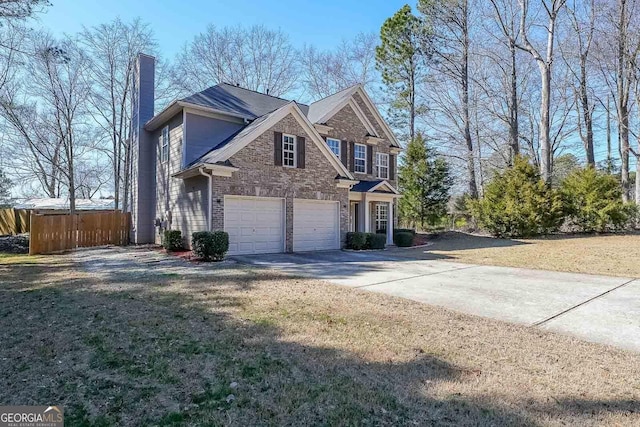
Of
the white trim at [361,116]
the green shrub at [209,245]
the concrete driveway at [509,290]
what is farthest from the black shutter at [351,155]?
the green shrub at [209,245]

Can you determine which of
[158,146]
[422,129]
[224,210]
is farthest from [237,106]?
[422,129]

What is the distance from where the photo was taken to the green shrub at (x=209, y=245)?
10.9 meters

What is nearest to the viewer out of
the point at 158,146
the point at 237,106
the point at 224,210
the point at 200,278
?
the point at 200,278

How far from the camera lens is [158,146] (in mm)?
17234

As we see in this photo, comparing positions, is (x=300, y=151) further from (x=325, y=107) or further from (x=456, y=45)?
(x=456, y=45)

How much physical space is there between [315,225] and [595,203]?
49.5 feet

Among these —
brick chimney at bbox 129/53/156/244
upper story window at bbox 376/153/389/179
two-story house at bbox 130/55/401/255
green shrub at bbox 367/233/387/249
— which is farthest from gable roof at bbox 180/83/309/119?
green shrub at bbox 367/233/387/249

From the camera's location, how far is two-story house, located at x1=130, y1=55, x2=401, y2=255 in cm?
1276

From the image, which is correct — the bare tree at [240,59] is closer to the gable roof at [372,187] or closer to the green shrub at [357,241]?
the gable roof at [372,187]

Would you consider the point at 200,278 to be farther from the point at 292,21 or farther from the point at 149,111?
the point at 292,21

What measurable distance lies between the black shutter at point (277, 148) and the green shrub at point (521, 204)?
43.5ft

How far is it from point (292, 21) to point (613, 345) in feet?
73.6

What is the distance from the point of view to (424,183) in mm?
24594

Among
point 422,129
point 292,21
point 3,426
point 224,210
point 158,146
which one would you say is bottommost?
point 3,426
